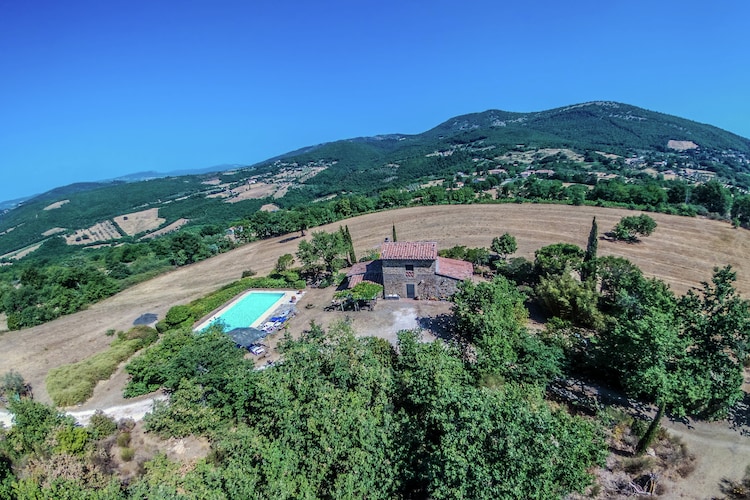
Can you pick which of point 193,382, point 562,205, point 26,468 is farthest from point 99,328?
point 562,205

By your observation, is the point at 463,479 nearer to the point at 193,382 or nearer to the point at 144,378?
the point at 193,382

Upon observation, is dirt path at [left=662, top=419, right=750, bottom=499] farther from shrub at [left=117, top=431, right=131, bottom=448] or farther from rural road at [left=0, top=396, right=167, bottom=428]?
rural road at [left=0, top=396, right=167, bottom=428]

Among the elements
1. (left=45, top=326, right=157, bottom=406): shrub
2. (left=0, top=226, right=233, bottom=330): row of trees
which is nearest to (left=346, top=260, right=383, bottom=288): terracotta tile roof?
(left=45, top=326, right=157, bottom=406): shrub

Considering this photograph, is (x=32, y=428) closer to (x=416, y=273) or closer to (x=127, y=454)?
(x=127, y=454)

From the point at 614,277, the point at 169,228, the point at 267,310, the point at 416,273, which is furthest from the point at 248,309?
the point at 169,228

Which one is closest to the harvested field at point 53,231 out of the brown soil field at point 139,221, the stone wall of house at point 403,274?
the brown soil field at point 139,221

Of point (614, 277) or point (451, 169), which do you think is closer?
point (614, 277)
